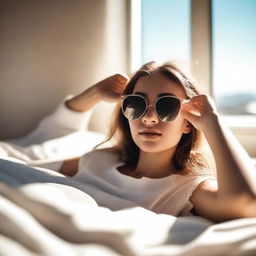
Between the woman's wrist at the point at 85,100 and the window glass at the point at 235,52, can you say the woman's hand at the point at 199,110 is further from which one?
the window glass at the point at 235,52

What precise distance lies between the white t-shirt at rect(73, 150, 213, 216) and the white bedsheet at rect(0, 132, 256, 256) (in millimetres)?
223

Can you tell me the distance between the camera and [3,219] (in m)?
0.53

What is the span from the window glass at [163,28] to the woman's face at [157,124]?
33.4 inches

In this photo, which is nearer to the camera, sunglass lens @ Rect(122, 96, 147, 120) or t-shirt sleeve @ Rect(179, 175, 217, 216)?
t-shirt sleeve @ Rect(179, 175, 217, 216)

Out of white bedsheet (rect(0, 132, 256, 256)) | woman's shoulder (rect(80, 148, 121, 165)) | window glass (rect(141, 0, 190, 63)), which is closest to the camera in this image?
white bedsheet (rect(0, 132, 256, 256))

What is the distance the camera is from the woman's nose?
0.97 metres

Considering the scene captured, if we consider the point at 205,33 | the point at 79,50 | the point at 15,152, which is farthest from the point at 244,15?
the point at 15,152

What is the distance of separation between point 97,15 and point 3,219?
174 centimetres

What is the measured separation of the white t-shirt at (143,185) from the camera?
0.88 meters

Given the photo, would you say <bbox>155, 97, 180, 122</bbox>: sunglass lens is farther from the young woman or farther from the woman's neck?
the woman's neck

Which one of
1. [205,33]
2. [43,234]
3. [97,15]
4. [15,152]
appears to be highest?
[97,15]

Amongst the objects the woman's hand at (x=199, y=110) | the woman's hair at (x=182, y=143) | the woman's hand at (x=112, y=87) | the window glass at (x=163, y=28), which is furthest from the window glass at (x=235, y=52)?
the woman's hand at (x=199, y=110)

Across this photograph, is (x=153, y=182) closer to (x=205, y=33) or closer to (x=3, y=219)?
(x=3, y=219)

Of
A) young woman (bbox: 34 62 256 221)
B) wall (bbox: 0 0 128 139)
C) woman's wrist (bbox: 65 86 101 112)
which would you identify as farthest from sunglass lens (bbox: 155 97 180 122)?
wall (bbox: 0 0 128 139)
